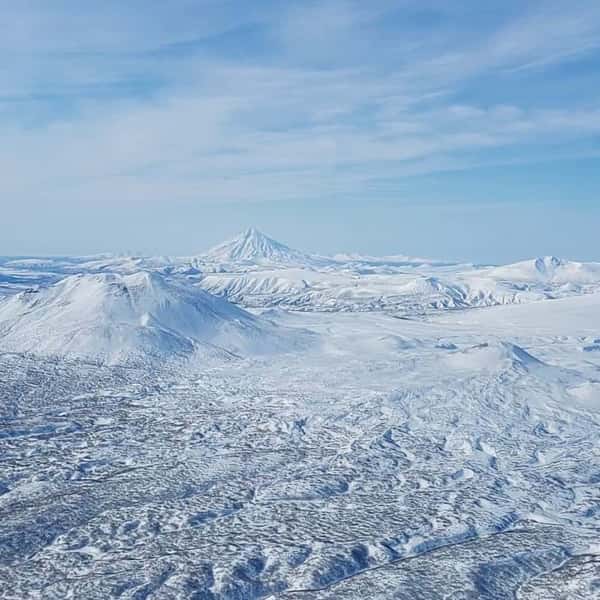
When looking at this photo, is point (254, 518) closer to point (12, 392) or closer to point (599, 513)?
point (599, 513)

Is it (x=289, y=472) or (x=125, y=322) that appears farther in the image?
(x=125, y=322)

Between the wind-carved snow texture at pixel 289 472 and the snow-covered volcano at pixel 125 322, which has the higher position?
the snow-covered volcano at pixel 125 322

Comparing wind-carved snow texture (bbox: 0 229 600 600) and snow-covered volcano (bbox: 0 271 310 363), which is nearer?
wind-carved snow texture (bbox: 0 229 600 600)

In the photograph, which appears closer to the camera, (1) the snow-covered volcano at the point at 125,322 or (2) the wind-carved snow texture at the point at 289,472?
(2) the wind-carved snow texture at the point at 289,472

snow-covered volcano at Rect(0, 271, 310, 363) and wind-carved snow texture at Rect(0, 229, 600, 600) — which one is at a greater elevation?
snow-covered volcano at Rect(0, 271, 310, 363)

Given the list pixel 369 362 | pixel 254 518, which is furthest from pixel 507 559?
pixel 369 362
